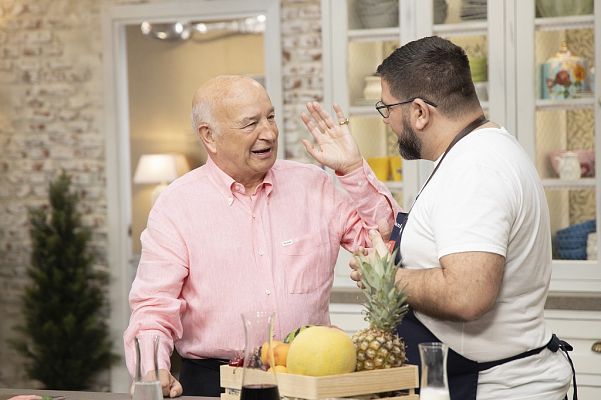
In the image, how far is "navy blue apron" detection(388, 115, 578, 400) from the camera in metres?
2.17

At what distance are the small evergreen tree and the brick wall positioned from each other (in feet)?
0.51

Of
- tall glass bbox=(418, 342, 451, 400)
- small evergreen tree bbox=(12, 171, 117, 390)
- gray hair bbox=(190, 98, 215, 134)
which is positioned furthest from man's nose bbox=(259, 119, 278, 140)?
small evergreen tree bbox=(12, 171, 117, 390)

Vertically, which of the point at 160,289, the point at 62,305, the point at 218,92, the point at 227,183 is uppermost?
the point at 218,92

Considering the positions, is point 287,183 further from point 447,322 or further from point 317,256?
point 447,322

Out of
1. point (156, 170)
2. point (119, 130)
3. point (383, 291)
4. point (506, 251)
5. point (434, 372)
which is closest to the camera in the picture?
point (434, 372)

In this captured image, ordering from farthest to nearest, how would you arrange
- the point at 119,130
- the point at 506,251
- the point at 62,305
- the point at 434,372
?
the point at 119,130, the point at 62,305, the point at 506,251, the point at 434,372

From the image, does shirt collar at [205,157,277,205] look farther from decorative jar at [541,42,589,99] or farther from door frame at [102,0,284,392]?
door frame at [102,0,284,392]

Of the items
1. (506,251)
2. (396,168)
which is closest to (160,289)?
(506,251)

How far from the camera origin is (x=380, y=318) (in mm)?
1960

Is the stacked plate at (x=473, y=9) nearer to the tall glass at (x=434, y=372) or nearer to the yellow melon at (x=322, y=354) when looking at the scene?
the yellow melon at (x=322, y=354)

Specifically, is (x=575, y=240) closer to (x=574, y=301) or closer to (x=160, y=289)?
(x=574, y=301)

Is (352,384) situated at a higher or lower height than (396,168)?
lower

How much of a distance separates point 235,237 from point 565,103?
2.17m

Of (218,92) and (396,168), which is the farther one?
(396,168)
